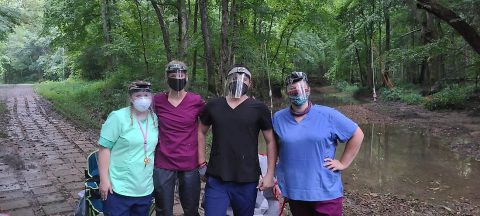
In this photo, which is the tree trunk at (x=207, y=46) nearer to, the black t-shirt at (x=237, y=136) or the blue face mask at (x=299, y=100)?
the black t-shirt at (x=237, y=136)

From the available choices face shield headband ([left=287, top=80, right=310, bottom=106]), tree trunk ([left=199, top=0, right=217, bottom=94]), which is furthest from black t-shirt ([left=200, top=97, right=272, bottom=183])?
tree trunk ([left=199, top=0, right=217, bottom=94])

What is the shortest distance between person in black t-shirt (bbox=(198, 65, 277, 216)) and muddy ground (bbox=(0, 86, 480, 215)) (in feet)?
6.78

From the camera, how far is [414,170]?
8.96 meters

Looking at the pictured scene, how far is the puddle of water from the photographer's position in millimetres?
7484

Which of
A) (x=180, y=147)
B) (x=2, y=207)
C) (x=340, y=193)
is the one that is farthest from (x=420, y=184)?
(x=2, y=207)

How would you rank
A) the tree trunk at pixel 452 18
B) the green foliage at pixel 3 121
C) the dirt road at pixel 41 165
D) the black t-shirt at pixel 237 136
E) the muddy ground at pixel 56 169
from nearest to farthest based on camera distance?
1. the black t-shirt at pixel 237 136
2. the dirt road at pixel 41 165
3. the muddy ground at pixel 56 169
4. the green foliage at pixel 3 121
5. the tree trunk at pixel 452 18

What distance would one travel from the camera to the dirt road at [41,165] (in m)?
5.07

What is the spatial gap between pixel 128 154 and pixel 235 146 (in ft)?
2.65

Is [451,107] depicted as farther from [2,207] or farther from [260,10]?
[2,207]

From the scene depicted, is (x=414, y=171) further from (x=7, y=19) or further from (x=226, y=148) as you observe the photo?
(x=7, y=19)

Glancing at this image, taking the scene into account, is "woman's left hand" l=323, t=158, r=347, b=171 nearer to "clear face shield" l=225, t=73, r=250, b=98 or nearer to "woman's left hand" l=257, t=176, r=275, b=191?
"woman's left hand" l=257, t=176, r=275, b=191

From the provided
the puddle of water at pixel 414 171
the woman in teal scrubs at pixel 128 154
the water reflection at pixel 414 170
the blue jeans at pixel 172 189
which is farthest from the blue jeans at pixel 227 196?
the water reflection at pixel 414 170

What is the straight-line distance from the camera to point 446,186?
7.79m

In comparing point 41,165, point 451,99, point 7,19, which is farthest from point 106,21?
point 451,99
